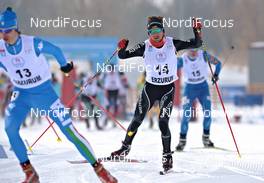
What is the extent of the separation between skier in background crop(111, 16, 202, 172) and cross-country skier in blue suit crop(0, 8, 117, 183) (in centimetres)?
170

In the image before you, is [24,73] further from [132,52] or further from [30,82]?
[132,52]

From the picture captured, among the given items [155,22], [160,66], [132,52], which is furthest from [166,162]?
[155,22]

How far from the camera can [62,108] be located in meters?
6.78

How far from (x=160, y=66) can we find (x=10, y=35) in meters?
2.54

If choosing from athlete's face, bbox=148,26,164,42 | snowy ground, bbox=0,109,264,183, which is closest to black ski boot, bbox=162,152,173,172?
snowy ground, bbox=0,109,264,183

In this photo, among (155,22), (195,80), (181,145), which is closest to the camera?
(155,22)

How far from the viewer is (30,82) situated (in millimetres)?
6887

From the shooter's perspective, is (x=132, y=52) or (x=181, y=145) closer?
(x=132, y=52)

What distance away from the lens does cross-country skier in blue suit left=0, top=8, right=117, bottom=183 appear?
22.1 feet

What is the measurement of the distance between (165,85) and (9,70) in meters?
2.53

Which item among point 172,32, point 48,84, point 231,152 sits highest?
point 172,32

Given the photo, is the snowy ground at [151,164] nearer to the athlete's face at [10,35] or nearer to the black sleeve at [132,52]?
the black sleeve at [132,52]

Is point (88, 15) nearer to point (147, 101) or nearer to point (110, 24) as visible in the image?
point (110, 24)

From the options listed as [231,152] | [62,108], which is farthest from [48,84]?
[231,152]
